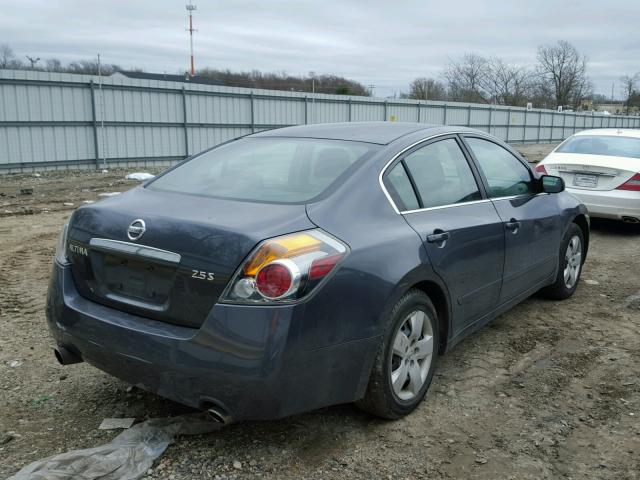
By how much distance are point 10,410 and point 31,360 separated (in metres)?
0.66

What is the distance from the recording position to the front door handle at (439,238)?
3.21 metres

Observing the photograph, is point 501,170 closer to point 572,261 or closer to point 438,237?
point 438,237

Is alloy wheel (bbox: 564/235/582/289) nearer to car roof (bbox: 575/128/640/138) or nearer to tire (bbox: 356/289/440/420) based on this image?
tire (bbox: 356/289/440/420)

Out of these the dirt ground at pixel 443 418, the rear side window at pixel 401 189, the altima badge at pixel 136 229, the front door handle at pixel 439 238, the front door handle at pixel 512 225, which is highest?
the rear side window at pixel 401 189

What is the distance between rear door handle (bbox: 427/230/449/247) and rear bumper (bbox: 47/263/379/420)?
0.70 m

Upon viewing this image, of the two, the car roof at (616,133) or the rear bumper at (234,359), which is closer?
the rear bumper at (234,359)

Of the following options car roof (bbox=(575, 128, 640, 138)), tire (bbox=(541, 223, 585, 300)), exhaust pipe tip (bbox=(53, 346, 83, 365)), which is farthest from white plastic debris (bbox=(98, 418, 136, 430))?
car roof (bbox=(575, 128, 640, 138))

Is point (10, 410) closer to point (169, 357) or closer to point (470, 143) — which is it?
point (169, 357)

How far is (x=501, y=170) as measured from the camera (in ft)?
14.3

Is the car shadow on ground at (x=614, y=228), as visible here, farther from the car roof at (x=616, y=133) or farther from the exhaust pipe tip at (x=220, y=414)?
the exhaust pipe tip at (x=220, y=414)

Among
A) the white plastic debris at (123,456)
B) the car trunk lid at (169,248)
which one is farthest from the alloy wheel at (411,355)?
the white plastic debris at (123,456)

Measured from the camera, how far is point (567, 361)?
404cm

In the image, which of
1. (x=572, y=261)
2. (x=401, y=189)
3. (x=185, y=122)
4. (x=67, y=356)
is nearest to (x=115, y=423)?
(x=67, y=356)

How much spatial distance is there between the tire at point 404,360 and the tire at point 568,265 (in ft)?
7.36
